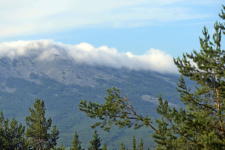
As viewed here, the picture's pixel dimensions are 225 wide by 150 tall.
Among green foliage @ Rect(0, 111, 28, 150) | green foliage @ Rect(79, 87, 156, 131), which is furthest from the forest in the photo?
green foliage @ Rect(0, 111, 28, 150)

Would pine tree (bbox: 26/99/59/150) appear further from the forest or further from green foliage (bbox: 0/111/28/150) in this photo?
the forest

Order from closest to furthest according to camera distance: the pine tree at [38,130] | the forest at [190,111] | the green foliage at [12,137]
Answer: the forest at [190,111]
the green foliage at [12,137]
the pine tree at [38,130]

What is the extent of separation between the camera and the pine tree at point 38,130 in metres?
56.6

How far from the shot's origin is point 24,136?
193 feet

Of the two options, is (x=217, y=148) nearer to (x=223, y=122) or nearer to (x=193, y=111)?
(x=223, y=122)

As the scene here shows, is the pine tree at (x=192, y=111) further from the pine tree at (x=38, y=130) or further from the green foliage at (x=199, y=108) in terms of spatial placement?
the pine tree at (x=38, y=130)

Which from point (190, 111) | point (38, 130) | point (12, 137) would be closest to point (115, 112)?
point (190, 111)

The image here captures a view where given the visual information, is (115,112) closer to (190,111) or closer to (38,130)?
(190,111)

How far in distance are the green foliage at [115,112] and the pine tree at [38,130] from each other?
122 ft

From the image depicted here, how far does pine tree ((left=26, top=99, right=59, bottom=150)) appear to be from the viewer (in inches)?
2228

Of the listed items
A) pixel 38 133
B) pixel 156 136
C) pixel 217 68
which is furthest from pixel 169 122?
pixel 38 133

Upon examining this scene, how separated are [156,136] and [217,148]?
12.7 feet

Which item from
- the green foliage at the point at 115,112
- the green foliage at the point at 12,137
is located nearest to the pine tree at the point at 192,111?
the green foliage at the point at 115,112

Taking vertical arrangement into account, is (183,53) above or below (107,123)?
above
